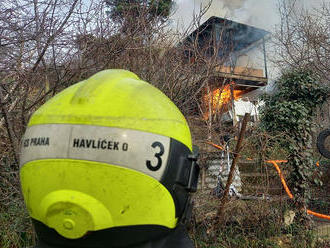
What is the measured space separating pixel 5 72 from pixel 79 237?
298 centimetres

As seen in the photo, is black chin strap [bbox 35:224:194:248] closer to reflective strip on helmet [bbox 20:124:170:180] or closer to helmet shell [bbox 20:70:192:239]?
helmet shell [bbox 20:70:192:239]

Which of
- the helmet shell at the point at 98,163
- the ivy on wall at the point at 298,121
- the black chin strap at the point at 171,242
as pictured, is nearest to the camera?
the helmet shell at the point at 98,163

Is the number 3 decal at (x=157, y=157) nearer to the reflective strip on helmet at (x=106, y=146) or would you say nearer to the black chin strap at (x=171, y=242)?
the reflective strip on helmet at (x=106, y=146)

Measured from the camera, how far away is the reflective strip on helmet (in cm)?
123

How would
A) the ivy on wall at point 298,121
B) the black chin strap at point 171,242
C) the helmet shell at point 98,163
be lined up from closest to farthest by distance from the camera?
the helmet shell at point 98,163 < the black chin strap at point 171,242 < the ivy on wall at point 298,121

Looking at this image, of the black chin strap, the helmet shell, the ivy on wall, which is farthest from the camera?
the ivy on wall

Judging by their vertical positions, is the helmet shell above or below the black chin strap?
above

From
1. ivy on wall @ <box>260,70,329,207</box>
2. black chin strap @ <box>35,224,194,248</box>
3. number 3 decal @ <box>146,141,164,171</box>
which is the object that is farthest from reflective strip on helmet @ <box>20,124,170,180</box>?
ivy on wall @ <box>260,70,329,207</box>

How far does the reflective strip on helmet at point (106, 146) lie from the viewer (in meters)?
1.23

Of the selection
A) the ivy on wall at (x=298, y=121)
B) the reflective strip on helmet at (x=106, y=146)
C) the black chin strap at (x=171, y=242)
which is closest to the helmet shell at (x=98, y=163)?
the reflective strip on helmet at (x=106, y=146)

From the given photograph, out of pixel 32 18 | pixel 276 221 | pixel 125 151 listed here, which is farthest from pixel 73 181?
pixel 276 221

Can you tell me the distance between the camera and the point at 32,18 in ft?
11.4

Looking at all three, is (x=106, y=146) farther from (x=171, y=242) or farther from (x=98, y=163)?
(x=171, y=242)

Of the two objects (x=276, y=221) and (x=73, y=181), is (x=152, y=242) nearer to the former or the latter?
(x=73, y=181)
